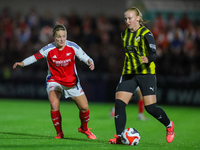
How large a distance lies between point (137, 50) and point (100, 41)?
398 inches

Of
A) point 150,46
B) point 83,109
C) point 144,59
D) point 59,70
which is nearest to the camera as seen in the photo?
point 144,59

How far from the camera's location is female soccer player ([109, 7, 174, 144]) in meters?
4.90

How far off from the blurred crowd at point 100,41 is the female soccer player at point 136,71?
322 inches

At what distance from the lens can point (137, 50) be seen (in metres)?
4.99

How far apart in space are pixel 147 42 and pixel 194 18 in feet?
38.9

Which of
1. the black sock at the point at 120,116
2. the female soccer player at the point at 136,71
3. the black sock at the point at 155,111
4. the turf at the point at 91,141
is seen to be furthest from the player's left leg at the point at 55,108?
the black sock at the point at 155,111

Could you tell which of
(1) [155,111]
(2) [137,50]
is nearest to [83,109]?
(1) [155,111]

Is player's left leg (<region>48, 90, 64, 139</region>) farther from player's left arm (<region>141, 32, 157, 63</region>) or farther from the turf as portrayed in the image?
player's left arm (<region>141, 32, 157, 63</region>)

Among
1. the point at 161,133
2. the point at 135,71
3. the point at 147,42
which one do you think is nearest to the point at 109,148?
the point at 135,71

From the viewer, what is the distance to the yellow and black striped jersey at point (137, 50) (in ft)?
16.2

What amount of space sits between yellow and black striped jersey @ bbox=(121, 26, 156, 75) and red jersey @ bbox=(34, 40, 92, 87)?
812 mm

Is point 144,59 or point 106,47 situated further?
point 106,47

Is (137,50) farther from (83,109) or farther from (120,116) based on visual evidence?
(83,109)

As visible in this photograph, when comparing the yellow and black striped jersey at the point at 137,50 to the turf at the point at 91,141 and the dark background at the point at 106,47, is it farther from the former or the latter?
the dark background at the point at 106,47
